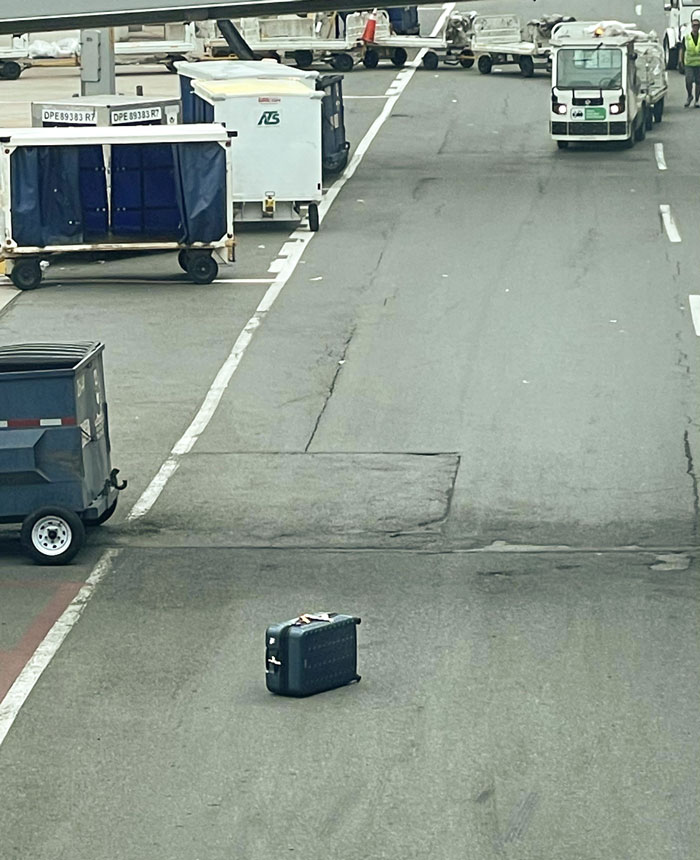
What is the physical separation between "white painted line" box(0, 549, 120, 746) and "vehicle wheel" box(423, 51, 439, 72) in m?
39.9

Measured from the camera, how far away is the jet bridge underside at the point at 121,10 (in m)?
14.6

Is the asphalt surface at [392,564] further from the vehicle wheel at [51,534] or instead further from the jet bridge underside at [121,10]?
the jet bridge underside at [121,10]

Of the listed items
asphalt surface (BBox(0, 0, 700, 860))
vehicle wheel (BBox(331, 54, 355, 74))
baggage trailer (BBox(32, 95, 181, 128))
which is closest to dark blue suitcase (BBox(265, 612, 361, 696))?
asphalt surface (BBox(0, 0, 700, 860))

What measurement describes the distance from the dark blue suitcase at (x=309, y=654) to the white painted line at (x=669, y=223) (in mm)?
20003

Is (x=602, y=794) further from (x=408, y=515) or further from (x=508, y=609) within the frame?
(x=408, y=515)

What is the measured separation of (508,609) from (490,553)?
1664mm

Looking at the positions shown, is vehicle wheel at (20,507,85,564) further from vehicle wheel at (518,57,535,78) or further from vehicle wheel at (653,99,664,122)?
vehicle wheel at (518,57,535,78)

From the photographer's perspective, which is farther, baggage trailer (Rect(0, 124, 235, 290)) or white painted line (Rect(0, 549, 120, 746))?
baggage trailer (Rect(0, 124, 235, 290))

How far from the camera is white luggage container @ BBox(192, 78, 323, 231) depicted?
101 feet

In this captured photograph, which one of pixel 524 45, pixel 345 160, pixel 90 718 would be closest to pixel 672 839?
pixel 90 718

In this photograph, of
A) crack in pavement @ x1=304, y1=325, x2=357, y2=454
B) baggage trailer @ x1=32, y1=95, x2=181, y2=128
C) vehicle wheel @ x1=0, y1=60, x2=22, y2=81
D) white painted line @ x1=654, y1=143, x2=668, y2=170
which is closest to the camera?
crack in pavement @ x1=304, y1=325, x2=357, y2=454

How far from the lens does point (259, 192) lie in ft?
103

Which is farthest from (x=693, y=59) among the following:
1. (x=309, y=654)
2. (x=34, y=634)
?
(x=309, y=654)

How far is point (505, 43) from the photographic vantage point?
5122 cm
